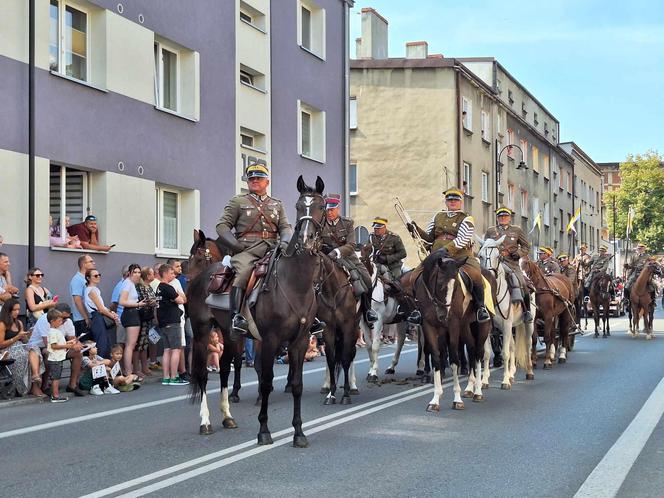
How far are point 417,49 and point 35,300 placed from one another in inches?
1328

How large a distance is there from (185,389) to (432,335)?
4.25 meters

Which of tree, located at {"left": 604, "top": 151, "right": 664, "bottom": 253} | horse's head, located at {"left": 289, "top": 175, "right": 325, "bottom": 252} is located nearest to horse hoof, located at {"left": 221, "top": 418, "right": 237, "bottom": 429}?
horse's head, located at {"left": 289, "top": 175, "right": 325, "bottom": 252}

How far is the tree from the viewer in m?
77.1

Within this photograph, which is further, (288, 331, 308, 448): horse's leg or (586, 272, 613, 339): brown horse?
(586, 272, 613, 339): brown horse

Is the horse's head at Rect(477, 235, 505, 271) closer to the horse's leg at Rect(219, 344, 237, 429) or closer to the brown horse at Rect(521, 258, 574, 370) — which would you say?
the brown horse at Rect(521, 258, 574, 370)

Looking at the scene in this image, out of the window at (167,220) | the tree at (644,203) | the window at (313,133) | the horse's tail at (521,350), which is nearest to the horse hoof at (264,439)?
the horse's tail at (521,350)

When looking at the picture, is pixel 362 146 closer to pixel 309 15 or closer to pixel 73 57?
pixel 309 15

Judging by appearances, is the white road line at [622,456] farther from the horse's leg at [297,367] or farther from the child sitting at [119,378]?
the child sitting at [119,378]

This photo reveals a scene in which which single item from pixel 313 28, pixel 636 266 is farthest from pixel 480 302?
pixel 313 28

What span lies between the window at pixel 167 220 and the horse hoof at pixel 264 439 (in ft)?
38.2

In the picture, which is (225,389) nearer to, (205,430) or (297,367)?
(205,430)

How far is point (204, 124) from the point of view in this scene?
2162 centimetres

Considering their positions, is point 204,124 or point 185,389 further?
point 204,124

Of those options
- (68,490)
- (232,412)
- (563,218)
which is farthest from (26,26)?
(563,218)
